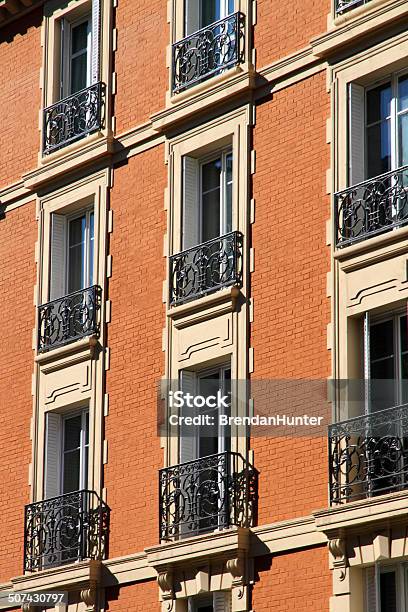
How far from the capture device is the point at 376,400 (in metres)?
20.3

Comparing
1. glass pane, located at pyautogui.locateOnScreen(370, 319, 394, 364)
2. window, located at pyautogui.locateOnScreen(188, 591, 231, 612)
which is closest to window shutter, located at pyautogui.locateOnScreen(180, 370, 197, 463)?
window, located at pyautogui.locateOnScreen(188, 591, 231, 612)

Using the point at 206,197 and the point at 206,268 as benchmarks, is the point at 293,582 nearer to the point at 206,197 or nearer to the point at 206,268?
the point at 206,268

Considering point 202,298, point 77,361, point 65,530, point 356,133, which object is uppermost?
point 356,133

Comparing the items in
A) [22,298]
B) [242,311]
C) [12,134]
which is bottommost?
[242,311]

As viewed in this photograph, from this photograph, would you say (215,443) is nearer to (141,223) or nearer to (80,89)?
(141,223)

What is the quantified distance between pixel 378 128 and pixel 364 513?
16.6ft

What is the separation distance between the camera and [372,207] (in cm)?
2091

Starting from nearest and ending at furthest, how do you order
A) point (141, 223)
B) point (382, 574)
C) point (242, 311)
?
point (382, 574) → point (242, 311) → point (141, 223)

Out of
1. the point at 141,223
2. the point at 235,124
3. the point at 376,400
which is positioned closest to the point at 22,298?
the point at 141,223

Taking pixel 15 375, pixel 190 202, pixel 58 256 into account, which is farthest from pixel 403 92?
pixel 15 375

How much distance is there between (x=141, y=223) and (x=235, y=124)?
2221mm

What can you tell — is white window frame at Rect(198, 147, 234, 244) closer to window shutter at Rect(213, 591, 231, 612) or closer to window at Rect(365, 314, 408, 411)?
window at Rect(365, 314, 408, 411)

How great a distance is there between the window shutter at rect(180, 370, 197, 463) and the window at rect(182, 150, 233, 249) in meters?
1.88

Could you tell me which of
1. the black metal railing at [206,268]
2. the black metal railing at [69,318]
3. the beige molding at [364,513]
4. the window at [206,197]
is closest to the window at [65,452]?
the black metal railing at [69,318]
